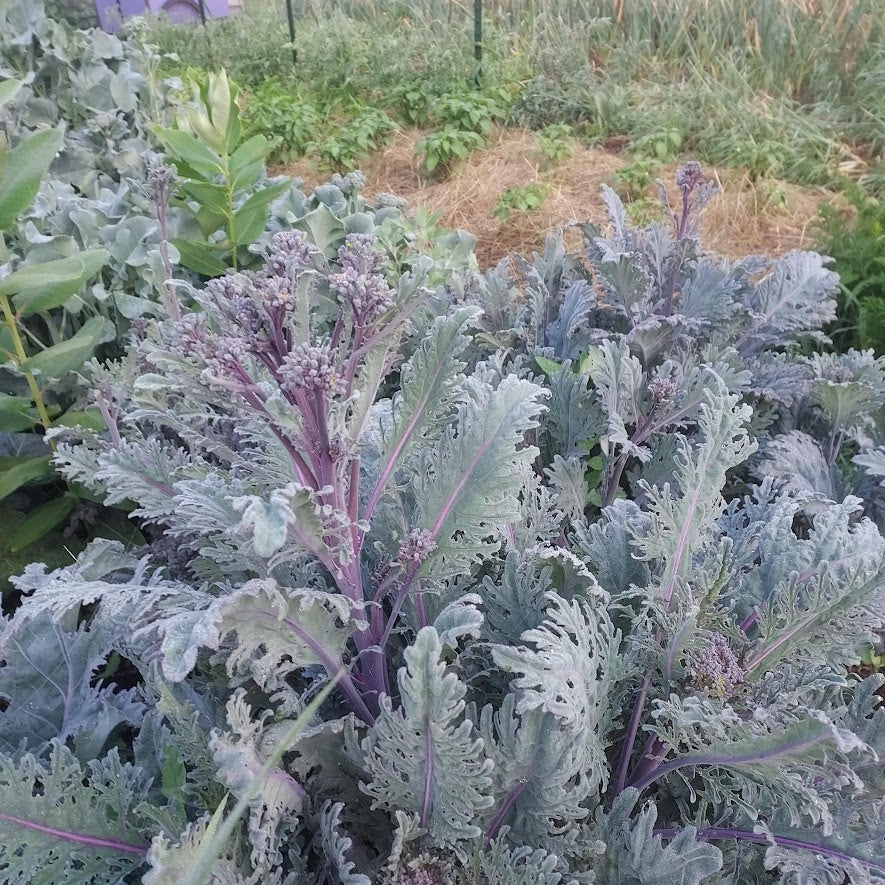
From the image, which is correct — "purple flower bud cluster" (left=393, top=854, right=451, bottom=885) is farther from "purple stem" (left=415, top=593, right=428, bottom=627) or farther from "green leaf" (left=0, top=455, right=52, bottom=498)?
"green leaf" (left=0, top=455, right=52, bottom=498)

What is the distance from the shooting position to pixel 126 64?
119 inches

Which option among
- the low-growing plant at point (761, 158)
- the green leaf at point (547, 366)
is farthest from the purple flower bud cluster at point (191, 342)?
the low-growing plant at point (761, 158)

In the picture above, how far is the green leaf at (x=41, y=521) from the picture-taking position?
155 cm

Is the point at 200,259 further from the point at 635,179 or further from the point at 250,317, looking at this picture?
the point at 635,179

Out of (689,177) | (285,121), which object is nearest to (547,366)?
(689,177)

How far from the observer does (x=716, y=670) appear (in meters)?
1.00

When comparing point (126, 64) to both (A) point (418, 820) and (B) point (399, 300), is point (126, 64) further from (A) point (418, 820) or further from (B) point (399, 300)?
(A) point (418, 820)

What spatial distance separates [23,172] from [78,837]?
3.79ft

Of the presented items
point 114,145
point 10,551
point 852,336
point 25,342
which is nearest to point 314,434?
point 10,551

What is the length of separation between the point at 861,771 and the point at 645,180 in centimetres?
348

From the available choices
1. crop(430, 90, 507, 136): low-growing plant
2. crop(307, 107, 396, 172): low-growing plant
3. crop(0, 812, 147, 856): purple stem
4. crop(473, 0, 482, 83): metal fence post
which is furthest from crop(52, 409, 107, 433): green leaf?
crop(473, 0, 482, 83): metal fence post

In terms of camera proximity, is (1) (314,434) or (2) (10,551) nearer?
(1) (314,434)

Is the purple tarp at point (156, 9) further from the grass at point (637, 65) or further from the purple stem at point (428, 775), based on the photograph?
the purple stem at point (428, 775)

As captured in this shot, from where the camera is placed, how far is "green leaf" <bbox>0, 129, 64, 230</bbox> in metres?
1.42
